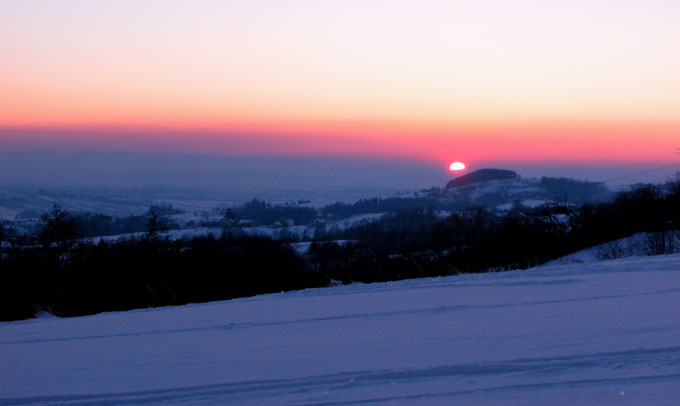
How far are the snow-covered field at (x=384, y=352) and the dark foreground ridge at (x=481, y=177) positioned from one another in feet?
418

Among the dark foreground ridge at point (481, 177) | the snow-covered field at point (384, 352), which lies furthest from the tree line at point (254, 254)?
the dark foreground ridge at point (481, 177)

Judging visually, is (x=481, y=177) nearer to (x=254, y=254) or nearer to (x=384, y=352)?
(x=254, y=254)

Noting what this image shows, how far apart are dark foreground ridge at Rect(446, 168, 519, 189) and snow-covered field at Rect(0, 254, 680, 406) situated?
12740 cm

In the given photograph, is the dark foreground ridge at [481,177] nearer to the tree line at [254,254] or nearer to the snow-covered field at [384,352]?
the tree line at [254,254]

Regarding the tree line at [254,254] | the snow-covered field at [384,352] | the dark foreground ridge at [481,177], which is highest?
the dark foreground ridge at [481,177]

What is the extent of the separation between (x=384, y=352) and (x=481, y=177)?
5407 inches

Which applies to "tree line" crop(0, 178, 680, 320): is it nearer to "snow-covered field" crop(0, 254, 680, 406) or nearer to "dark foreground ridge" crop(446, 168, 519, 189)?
"snow-covered field" crop(0, 254, 680, 406)

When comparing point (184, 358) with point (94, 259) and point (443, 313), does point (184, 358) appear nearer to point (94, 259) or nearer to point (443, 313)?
point (443, 313)

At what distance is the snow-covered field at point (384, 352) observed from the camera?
16.0 ft

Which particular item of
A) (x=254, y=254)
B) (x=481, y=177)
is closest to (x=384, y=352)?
(x=254, y=254)

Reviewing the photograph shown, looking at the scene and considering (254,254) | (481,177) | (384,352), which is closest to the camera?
(384,352)

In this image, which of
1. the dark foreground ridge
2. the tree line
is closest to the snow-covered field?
the tree line

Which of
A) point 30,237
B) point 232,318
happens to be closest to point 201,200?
point 30,237

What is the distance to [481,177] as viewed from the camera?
139375 millimetres
